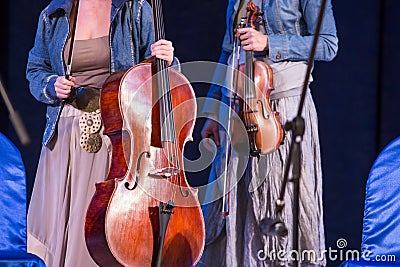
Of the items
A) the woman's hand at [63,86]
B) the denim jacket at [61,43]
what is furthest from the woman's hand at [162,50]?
the woman's hand at [63,86]

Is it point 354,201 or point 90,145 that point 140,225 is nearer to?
point 90,145

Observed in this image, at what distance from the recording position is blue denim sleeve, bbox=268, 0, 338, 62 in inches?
116

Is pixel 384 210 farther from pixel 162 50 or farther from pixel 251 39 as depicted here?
pixel 162 50

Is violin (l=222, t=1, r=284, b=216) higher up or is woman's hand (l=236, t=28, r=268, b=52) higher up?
woman's hand (l=236, t=28, r=268, b=52)

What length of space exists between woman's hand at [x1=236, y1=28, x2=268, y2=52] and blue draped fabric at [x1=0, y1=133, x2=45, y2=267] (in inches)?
34.1

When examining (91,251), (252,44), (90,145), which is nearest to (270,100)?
(252,44)

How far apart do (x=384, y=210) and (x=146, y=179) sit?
0.74 m

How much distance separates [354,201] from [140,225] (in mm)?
1698

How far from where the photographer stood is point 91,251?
2545 millimetres

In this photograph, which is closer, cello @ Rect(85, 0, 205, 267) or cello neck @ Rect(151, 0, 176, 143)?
cello @ Rect(85, 0, 205, 267)

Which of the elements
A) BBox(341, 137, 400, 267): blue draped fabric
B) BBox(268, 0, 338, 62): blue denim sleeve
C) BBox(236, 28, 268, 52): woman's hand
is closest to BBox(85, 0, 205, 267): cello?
BBox(236, 28, 268, 52): woman's hand

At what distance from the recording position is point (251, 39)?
2895 mm

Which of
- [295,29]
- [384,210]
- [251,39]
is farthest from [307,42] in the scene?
[384,210]

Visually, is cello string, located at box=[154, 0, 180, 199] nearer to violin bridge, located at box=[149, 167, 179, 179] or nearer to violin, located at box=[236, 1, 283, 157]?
violin bridge, located at box=[149, 167, 179, 179]
